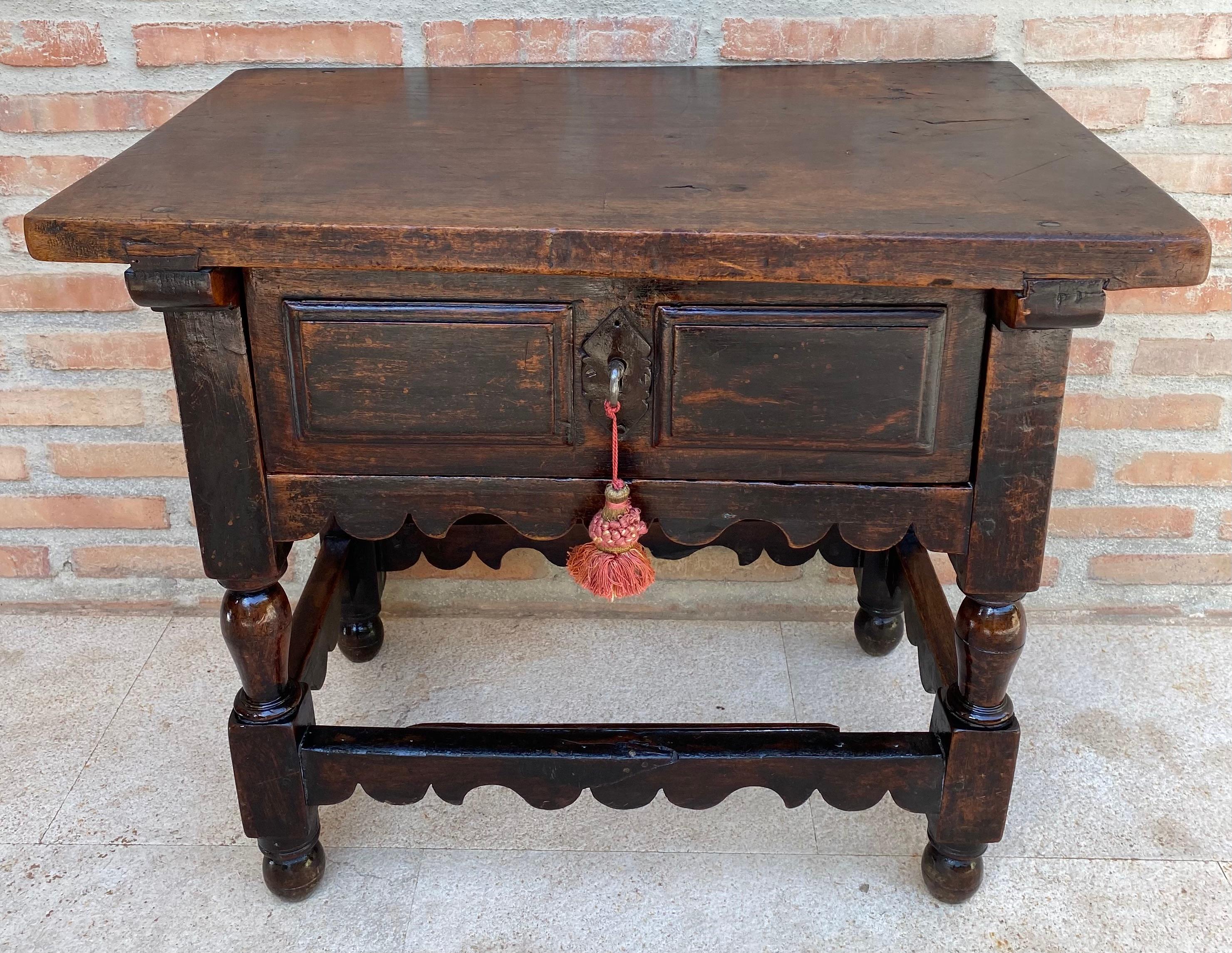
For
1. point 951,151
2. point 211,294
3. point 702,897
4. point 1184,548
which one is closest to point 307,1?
point 211,294

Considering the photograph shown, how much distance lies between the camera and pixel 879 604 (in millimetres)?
1702

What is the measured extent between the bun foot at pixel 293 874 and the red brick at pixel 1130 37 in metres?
1.35

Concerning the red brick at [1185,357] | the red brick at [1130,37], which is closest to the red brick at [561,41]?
the red brick at [1130,37]

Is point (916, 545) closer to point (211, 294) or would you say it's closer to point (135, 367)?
point (211, 294)

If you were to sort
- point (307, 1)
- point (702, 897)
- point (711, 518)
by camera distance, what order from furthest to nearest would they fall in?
point (307, 1) < point (702, 897) < point (711, 518)

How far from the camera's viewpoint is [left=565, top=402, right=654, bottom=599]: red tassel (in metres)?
1.08

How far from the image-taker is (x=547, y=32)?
150cm

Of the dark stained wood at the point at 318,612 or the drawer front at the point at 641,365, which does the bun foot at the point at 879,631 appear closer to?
the drawer front at the point at 641,365

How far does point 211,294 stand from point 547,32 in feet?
2.33

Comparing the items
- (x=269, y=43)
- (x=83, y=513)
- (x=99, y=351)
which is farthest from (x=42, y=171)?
(x=83, y=513)

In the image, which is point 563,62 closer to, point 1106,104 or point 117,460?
point 1106,104

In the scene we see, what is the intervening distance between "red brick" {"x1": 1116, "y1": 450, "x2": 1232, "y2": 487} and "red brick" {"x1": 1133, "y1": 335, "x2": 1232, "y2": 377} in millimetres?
127

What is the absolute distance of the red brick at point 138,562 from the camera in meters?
1.82

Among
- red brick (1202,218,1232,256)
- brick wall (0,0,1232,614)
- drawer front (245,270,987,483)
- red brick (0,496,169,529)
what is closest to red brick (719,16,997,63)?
brick wall (0,0,1232,614)
